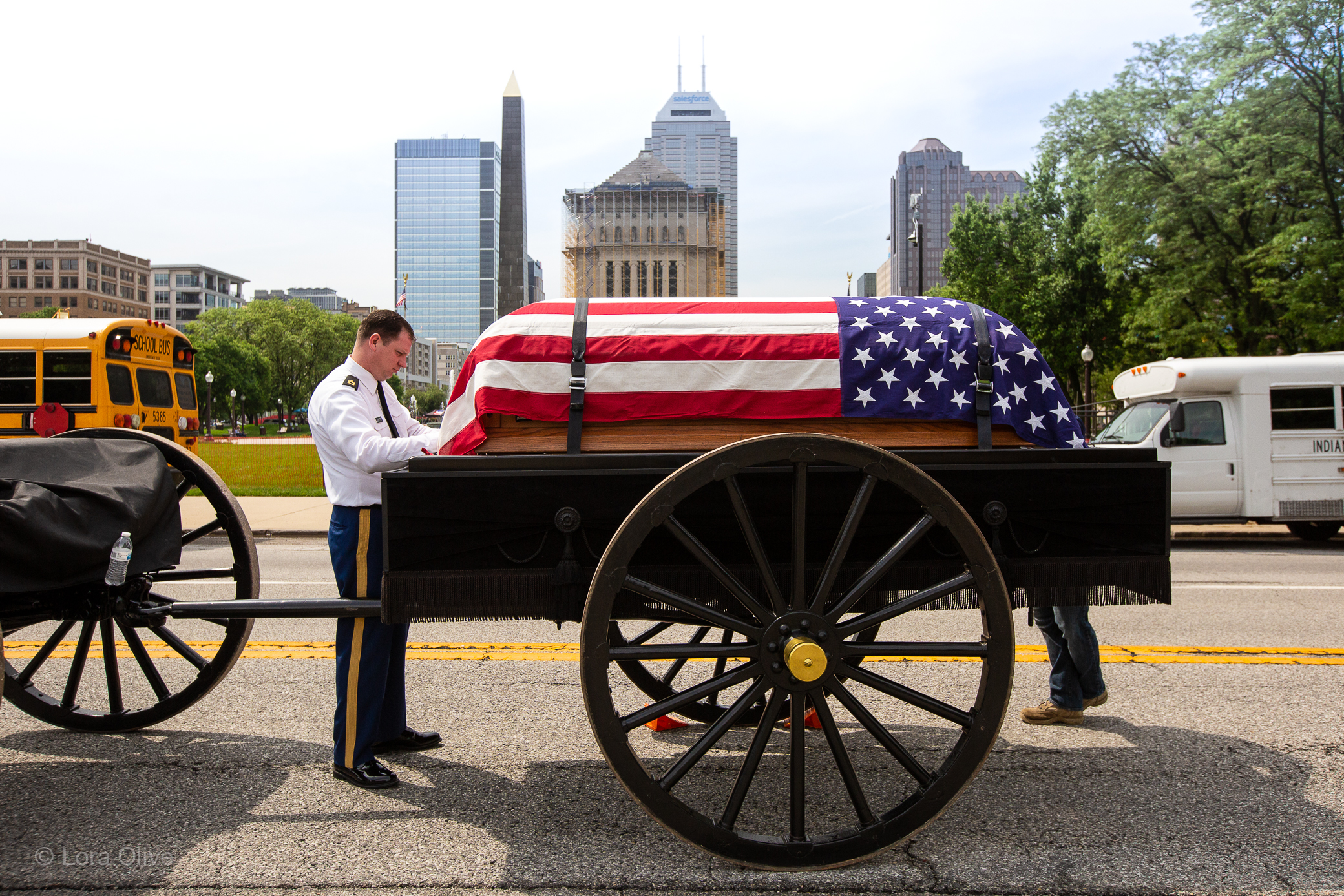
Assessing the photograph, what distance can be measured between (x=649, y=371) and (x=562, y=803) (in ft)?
5.60

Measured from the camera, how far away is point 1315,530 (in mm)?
12547

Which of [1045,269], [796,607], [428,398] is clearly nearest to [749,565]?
[796,607]

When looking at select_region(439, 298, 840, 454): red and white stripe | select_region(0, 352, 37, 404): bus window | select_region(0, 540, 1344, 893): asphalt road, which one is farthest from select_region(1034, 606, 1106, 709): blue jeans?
select_region(0, 352, 37, 404): bus window

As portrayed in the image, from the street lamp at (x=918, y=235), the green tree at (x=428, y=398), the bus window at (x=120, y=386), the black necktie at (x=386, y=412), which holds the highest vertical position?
the green tree at (x=428, y=398)

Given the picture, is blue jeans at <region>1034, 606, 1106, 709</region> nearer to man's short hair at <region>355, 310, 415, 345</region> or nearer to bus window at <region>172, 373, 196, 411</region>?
man's short hair at <region>355, 310, 415, 345</region>

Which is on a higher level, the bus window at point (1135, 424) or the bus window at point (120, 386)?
the bus window at point (120, 386)

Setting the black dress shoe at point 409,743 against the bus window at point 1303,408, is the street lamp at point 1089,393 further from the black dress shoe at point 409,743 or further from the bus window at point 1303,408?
the black dress shoe at point 409,743

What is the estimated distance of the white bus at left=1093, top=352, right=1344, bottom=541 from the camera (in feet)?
38.8

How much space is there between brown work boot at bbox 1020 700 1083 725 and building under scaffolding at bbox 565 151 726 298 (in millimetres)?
115296

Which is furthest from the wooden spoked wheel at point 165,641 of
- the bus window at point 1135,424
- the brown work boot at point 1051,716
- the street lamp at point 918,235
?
the street lamp at point 918,235

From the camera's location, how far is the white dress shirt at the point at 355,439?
10.8 feet

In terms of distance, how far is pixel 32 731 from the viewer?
4152 millimetres

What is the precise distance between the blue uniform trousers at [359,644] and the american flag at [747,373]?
56 cm

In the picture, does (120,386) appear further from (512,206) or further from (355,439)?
(512,206)
